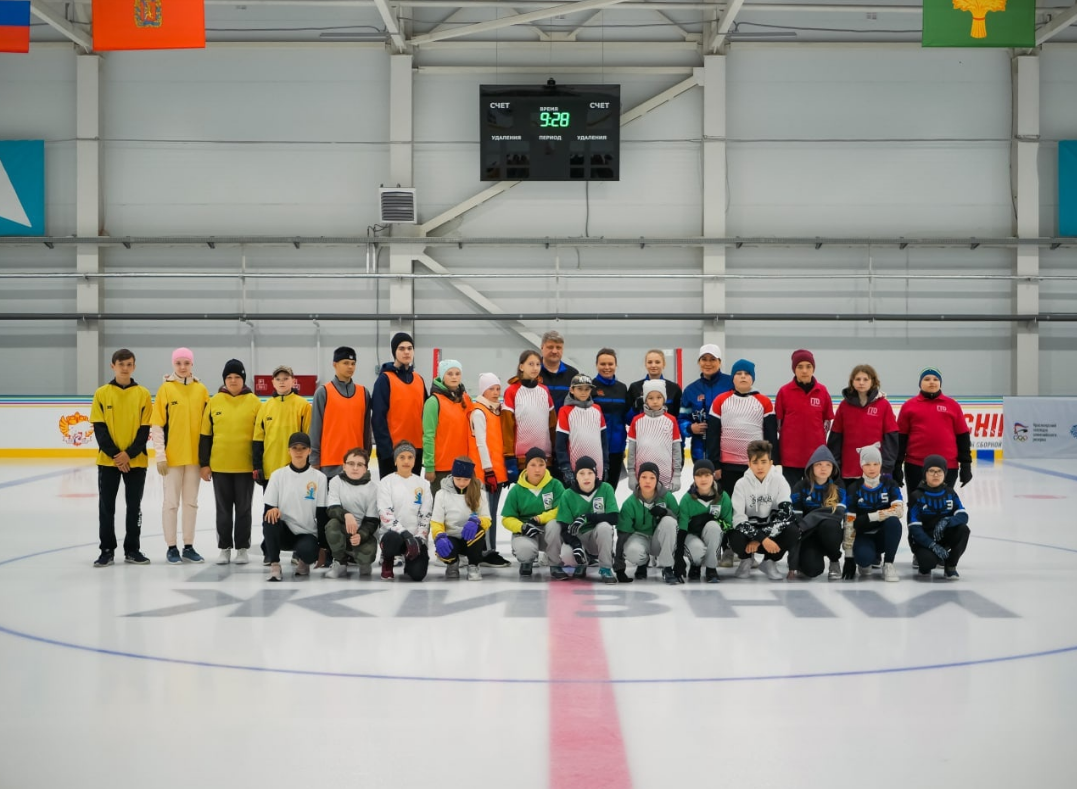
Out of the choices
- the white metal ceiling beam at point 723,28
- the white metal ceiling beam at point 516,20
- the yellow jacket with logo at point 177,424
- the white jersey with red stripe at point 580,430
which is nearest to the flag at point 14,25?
the yellow jacket with logo at point 177,424

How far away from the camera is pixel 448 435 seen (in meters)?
7.57

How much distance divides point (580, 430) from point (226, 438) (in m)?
2.65

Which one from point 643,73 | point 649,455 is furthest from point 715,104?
point 649,455

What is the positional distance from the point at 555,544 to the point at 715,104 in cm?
1464

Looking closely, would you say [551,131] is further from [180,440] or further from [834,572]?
[834,572]

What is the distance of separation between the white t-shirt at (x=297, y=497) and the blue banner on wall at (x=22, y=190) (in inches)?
604

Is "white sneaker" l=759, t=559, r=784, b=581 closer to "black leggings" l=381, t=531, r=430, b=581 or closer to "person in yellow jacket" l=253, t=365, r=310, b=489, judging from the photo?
"black leggings" l=381, t=531, r=430, b=581

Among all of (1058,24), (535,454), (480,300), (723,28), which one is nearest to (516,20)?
(723,28)

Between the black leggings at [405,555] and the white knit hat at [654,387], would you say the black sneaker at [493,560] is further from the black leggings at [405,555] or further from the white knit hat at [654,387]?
the white knit hat at [654,387]

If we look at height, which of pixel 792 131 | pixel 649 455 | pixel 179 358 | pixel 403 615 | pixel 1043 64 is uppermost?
pixel 1043 64

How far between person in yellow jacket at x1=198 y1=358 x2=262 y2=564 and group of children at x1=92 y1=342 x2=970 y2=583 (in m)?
0.01

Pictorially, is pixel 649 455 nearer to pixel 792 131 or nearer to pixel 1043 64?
pixel 792 131

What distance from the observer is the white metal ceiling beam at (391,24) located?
703 inches

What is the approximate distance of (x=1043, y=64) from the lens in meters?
20.1
